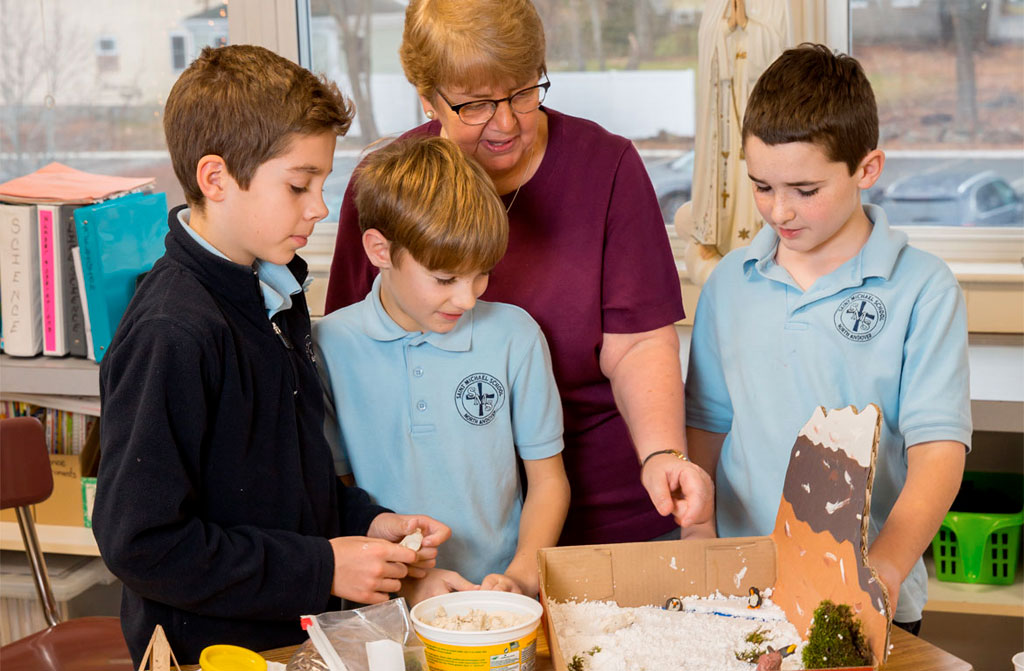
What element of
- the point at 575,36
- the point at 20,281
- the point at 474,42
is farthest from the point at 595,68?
the point at 474,42

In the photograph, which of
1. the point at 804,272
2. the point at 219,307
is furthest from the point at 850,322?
the point at 219,307

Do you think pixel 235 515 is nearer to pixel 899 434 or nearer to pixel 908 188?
pixel 899 434

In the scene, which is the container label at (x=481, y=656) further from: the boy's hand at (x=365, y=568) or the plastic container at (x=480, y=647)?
the boy's hand at (x=365, y=568)

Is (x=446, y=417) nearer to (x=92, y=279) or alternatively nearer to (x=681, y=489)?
(x=681, y=489)

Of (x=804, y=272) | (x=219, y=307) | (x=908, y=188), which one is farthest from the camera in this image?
(x=908, y=188)

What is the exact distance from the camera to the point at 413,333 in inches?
53.0

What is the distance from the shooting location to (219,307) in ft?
3.80

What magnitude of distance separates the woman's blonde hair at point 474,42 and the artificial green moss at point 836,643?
2.44 ft

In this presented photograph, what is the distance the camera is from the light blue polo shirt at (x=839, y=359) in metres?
1.28

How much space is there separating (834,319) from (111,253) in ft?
5.59

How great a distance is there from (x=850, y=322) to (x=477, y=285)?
0.48 meters

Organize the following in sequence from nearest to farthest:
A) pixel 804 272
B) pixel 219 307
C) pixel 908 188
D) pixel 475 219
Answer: pixel 219 307, pixel 475 219, pixel 804 272, pixel 908 188

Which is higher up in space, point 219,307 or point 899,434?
point 219,307

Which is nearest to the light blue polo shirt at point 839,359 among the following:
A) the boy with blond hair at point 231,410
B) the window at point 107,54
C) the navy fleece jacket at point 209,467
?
the boy with blond hair at point 231,410
